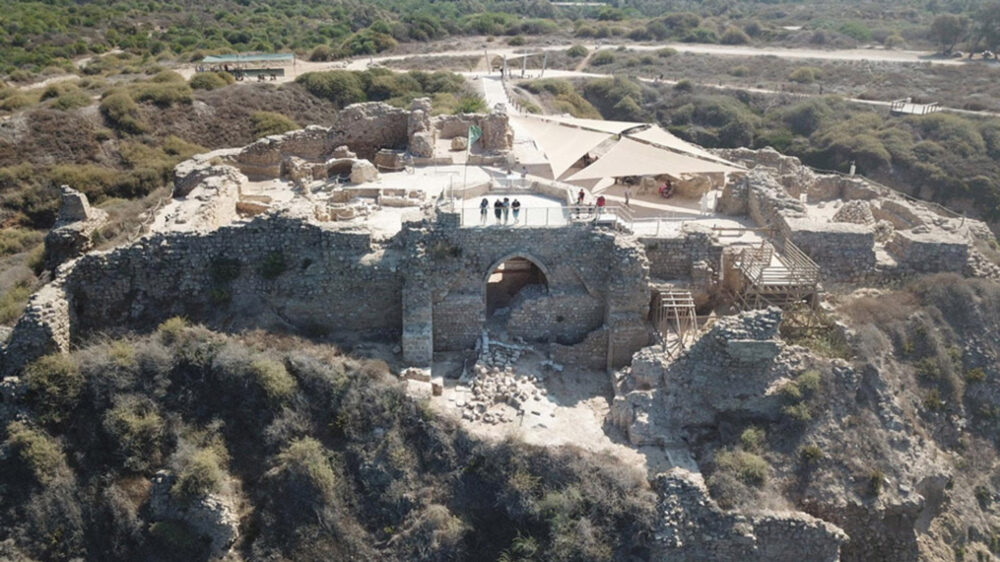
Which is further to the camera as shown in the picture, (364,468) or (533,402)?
(533,402)

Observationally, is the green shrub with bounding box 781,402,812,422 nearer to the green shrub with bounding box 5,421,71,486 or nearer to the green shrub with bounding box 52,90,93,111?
the green shrub with bounding box 5,421,71,486

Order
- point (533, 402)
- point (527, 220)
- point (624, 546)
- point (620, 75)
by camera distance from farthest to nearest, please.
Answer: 1. point (620, 75)
2. point (527, 220)
3. point (533, 402)
4. point (624, 546)

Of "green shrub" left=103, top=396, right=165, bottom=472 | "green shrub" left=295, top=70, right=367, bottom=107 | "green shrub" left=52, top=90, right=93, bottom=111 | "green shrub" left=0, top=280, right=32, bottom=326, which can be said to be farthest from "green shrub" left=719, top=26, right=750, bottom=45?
"green shrub" left=103, top=396, right=165, bottom=472

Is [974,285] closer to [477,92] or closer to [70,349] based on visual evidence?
[70,349]

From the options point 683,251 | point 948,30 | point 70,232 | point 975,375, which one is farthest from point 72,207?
point 948,30

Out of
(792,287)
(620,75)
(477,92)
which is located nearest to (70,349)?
(792,287)

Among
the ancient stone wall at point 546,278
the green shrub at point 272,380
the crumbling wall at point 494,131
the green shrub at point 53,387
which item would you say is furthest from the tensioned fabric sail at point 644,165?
the green shrub at point 53,387
